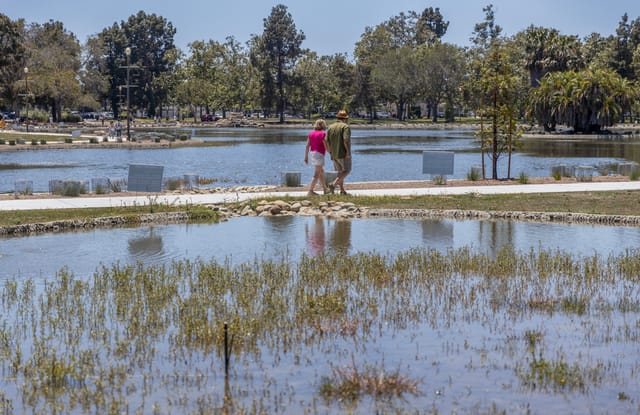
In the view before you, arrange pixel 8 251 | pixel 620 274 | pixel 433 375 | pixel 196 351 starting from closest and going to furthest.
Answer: pixel 433 375 → pixel 196 351 → pixel 620 274 → pixel 8 251

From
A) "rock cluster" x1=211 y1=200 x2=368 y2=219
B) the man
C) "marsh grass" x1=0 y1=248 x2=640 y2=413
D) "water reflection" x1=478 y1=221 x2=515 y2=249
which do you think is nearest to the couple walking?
the man

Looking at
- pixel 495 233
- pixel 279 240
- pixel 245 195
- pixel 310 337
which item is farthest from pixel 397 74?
pixel 310 337

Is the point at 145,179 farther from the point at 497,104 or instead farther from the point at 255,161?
the point at 255,161

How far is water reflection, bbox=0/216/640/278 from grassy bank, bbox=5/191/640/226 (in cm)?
114

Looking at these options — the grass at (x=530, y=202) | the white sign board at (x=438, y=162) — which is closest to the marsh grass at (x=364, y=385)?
the grass at (x=530, y=202)

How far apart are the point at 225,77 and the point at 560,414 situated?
14647 cm

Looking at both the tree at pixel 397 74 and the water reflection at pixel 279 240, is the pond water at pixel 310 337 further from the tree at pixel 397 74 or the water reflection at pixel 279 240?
the tree at pixel 397 74

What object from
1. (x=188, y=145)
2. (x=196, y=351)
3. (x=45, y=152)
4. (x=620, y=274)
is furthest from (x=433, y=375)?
(x=188, y=145)

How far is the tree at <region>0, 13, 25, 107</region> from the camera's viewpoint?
110000 millimetres

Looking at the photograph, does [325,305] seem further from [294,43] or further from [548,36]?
[294,43]

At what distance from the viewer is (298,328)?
11.8m

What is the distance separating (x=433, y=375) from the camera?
1020 cm

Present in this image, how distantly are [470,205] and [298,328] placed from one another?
13033 mm

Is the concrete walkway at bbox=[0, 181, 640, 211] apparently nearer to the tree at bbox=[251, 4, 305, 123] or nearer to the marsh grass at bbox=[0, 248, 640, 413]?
the marsh grass at bbox=[0, 248, 640, 413]
